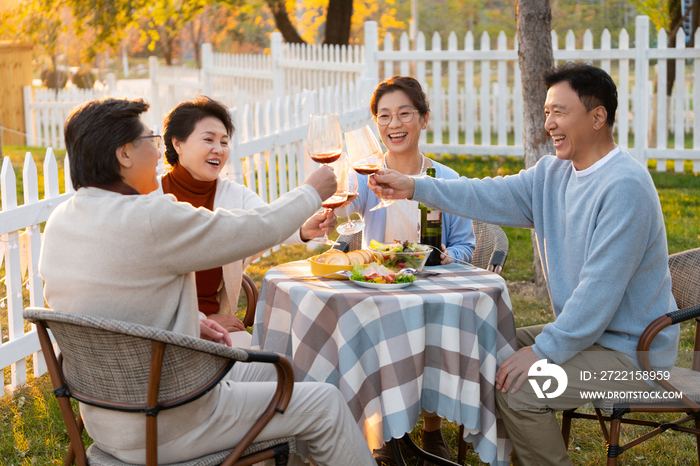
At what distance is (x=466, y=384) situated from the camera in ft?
8.51

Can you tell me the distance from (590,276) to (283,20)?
1185 centimetres

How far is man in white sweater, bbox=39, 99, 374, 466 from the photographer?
2016mm

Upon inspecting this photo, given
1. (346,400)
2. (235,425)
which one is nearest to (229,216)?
(235,425)

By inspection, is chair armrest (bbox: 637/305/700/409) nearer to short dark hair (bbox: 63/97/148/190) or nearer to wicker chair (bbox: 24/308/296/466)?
wicker chair (bbox: 24/308/296/466)

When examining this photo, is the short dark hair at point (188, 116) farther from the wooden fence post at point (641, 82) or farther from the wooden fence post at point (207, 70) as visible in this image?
the wooden fence post at point (207, 70)

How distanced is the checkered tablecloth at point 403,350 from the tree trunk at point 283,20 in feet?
37.2

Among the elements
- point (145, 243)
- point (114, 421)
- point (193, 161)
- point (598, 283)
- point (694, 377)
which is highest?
point (193, 161)

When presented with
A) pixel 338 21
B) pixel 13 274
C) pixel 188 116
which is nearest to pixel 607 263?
pixel 188 116

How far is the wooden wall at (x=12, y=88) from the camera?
14188mm

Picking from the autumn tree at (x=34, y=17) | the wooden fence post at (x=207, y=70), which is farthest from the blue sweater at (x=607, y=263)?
the wooden fence post at (x=207, y=70)

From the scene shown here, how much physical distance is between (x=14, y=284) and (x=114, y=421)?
231 cm

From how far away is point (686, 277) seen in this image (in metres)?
3.04

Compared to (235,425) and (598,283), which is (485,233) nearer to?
(598,283)

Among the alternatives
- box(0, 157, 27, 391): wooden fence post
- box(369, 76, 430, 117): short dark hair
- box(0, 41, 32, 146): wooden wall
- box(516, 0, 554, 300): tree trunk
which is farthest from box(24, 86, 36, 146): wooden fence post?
box(369, 76, 430, 117): short dark hair
